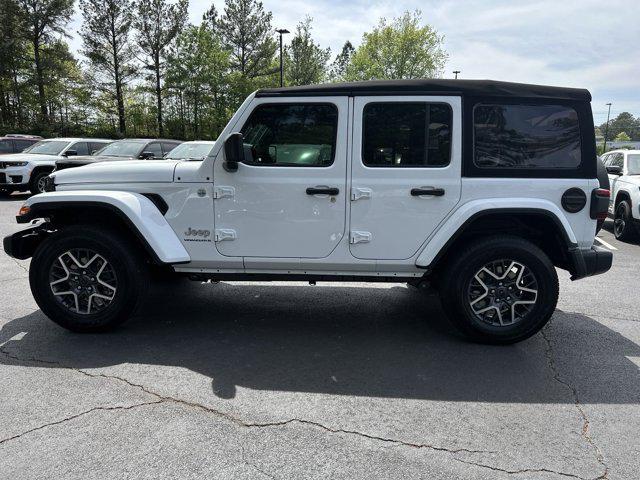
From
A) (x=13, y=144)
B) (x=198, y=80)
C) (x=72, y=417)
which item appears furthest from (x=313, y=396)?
(x=198, y=80)

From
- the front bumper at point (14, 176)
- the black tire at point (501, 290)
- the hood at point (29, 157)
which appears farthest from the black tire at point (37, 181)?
the black tire at point (501, 290)

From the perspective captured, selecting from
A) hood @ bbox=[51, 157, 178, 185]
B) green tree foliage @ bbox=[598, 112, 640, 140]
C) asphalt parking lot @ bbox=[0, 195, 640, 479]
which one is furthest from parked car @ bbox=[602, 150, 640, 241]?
green tree foliage @ bbox=[598, 112, 640, 140]

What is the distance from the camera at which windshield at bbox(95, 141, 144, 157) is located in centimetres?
1177

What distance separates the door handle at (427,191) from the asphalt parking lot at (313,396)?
4.07 feet

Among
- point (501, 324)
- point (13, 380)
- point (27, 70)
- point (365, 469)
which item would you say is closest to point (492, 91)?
point (501, 324)

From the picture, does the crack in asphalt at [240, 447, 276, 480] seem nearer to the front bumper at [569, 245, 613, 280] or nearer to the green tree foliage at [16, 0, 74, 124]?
the front bumper at [569, 245, 613, 280]

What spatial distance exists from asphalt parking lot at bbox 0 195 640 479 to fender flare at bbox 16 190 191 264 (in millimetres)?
761

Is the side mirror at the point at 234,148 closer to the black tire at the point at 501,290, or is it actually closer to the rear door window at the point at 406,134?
the rear door window at the point at 406,134

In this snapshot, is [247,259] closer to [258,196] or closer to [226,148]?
[258,196]

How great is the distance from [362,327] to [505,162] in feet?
6.11

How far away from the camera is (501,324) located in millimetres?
3889

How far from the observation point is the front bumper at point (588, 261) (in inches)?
150

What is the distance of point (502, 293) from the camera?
12.7 ft

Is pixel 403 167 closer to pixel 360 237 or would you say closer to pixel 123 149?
pixel 360 237
